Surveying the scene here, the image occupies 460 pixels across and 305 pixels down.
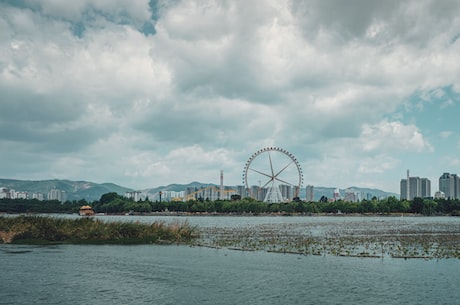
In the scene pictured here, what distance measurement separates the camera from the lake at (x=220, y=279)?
2452 cm

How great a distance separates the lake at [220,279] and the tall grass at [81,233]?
363 inches

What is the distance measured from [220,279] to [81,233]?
1100 inches

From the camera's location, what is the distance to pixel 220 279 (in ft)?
97.8

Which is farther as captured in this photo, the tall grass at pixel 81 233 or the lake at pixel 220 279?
the tall grass at pixel 81 233

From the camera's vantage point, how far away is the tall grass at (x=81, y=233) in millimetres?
51906

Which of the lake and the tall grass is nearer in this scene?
the lake

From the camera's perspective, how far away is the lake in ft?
80.4

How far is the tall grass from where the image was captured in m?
51.9

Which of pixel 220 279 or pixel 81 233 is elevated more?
pixel 81 233

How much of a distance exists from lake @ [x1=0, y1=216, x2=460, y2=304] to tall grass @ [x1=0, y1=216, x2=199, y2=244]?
30.3 feet

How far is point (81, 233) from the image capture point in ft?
172

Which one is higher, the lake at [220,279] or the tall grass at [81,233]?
the tall grass at [81,233]

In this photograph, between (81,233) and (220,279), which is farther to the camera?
(81,233)

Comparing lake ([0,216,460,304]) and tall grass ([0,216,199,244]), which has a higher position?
tall grass ([0,216,199,244])
